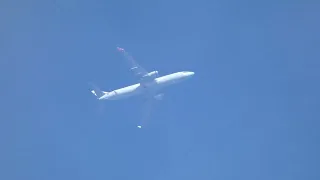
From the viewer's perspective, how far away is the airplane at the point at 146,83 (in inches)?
3091

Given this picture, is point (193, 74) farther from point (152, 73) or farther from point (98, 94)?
point (98, 94)

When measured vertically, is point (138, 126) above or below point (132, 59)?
below

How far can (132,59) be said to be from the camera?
253 ft

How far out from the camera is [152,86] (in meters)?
79.6

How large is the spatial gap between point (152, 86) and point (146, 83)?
831 mm

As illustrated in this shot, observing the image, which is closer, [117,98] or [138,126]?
[138,126]

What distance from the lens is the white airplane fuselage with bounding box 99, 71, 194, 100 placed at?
7919 centimetres

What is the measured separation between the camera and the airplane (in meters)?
78.5

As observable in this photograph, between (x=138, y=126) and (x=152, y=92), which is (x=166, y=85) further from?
(x=138, y=126)

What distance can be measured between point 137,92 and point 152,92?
1838mm

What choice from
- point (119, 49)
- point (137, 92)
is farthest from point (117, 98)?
point (119, 49)

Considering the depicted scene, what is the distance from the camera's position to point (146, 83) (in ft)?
260

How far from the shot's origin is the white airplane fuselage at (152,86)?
79188 millimetres

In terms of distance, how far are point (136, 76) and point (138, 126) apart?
7.02 m
